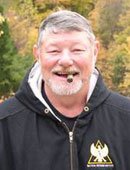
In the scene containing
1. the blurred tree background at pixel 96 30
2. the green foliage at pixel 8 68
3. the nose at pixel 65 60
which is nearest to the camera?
the nose at pixel 65 60

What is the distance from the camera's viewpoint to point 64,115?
10.8 feet

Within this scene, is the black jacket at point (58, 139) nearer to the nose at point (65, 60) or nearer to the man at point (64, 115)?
the man at point (64, 115)

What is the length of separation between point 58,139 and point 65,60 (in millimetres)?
494

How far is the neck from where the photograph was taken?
10.8 ft

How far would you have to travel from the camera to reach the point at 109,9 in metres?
39.1

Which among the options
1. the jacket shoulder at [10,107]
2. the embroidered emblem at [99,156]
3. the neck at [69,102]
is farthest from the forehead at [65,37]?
the embroidered emblem at [99,156]

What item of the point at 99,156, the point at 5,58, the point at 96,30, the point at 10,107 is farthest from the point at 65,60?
the point at 96,30

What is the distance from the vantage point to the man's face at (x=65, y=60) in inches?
123

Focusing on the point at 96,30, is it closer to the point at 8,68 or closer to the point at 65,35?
the point at 8,68

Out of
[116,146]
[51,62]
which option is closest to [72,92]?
[51,62]

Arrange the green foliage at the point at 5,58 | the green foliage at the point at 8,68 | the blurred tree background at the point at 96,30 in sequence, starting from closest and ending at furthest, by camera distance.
Answer: the green foliage at the point at 5,58, the green foliage at the point at 8,68, the blurred tree background at the point at 96,30

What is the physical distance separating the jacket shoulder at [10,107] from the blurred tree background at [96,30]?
69.5ft

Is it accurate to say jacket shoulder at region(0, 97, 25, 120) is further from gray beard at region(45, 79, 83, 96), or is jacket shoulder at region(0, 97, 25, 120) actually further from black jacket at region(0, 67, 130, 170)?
gray beard at region(45, 79, 83, 96)

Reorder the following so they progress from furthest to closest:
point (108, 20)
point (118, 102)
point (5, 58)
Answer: point (108, 20), point (5, 58), point (118, 102)
